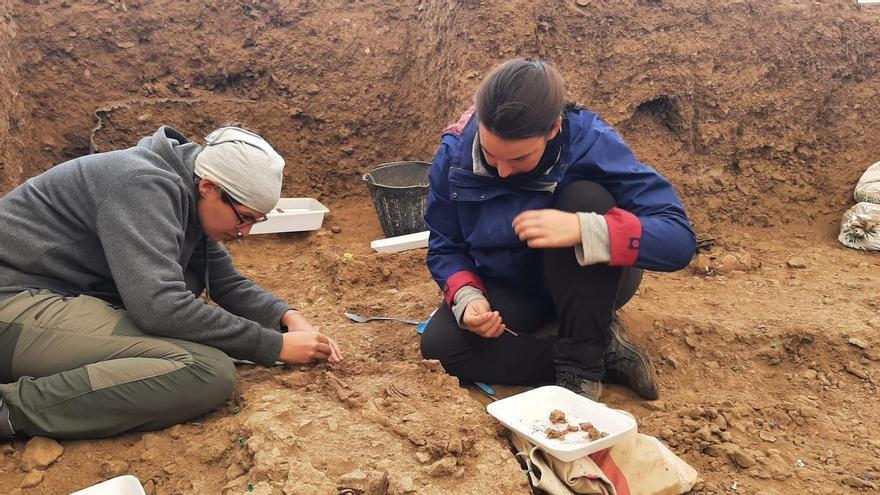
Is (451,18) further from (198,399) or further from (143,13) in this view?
(198,399)

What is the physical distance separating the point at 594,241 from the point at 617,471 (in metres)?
0.73

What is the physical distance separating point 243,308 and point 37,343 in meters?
0.80

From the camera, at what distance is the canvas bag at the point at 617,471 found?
188 centimetres

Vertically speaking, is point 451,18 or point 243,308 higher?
point 451,18

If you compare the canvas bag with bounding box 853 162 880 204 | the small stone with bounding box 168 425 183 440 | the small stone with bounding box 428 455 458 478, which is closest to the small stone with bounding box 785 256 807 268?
the canvas bag with bounding box 853 162 880 204

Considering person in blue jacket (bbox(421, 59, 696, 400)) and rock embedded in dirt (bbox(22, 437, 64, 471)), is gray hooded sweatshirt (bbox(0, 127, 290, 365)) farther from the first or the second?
person in blue jacket (bbox(421, 59, 696, 400))

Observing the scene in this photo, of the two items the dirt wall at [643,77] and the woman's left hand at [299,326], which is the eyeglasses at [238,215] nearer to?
the woman's left hand at [299,326]

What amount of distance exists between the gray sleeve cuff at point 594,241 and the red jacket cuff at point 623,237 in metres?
0.02

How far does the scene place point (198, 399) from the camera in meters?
2.17

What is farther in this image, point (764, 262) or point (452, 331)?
point (764, 262)

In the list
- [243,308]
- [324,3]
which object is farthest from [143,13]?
[243,308]

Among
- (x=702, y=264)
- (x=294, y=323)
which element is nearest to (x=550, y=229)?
(x=294, y=323)

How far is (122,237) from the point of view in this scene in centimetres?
202

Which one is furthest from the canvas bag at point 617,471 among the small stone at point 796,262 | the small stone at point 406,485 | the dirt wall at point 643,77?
the dirt wall at point 643,77
